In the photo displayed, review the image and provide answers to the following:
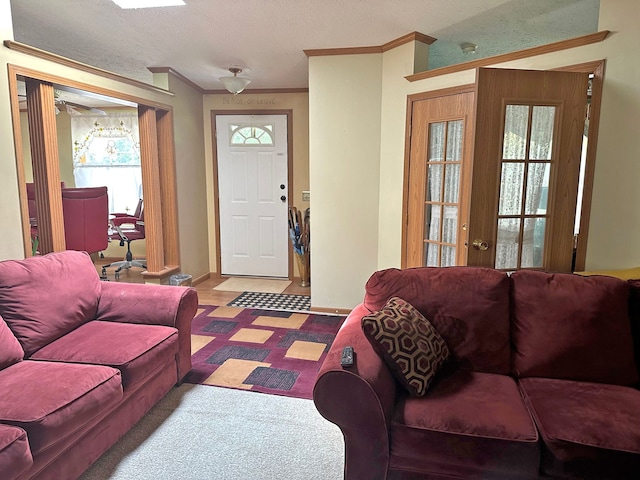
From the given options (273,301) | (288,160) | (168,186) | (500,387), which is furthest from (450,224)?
(168,186)

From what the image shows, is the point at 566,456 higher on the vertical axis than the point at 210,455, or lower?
higher

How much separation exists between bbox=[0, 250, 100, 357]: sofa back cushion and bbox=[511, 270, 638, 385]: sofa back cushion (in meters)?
2.36

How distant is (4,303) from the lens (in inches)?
81.3

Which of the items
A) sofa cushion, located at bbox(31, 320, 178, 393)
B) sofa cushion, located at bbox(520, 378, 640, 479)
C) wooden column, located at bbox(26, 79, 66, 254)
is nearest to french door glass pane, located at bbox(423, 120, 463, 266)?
sofa cushion, located at bbox(520, 378, 640, 479)

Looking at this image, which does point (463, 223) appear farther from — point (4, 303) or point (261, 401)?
point (4, 303)

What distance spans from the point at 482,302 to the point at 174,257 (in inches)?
137

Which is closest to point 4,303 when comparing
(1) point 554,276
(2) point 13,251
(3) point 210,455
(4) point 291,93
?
(2) point 13,251

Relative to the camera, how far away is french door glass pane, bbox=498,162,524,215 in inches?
100

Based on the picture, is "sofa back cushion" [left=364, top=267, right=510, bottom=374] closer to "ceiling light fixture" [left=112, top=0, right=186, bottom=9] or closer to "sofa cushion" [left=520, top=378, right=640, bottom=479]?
"sofa cushion" [left=520, top=378, right=640, bottom=479]

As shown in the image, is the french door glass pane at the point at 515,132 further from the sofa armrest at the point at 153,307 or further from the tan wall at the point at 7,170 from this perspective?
the tan wall at the point at 7,170

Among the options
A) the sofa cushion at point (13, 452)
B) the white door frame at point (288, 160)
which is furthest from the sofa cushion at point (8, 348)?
the white door frame at point (288, 160)

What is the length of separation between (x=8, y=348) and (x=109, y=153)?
480cm

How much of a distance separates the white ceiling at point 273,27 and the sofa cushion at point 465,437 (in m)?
2.47

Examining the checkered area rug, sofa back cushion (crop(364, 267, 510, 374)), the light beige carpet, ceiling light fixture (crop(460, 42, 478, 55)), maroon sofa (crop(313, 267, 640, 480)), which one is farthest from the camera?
the light beige carpet
